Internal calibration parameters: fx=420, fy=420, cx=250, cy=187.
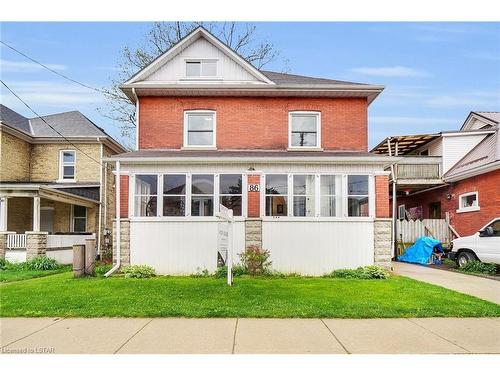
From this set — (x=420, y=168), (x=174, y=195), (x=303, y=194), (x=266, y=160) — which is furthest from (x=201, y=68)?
(x=420, y=168)

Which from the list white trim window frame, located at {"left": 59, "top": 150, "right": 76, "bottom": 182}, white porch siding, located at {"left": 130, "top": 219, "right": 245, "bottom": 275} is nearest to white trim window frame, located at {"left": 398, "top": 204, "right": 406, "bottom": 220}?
white porch siding, located at {"left": 130, "top": 219, "right": 245, "bottom": 275}

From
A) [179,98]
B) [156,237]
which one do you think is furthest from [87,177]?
[156,237]

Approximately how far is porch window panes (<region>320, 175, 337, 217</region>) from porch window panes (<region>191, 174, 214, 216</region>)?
12.1 feet

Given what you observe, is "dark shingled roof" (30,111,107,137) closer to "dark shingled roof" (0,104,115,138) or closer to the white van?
"dark shingled roof" (0,104,115,138)

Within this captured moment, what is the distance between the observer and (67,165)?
2270 centimetres

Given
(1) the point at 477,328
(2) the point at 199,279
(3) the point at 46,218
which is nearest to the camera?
(1) the point at 477,328

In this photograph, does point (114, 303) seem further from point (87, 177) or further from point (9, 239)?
point (87, 177)

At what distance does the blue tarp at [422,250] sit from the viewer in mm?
18281

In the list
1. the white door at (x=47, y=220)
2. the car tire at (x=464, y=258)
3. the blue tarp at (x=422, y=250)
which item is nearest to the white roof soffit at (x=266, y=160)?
the car tire at (x=464, y=258)

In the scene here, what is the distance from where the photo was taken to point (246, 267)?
13359 millimetres

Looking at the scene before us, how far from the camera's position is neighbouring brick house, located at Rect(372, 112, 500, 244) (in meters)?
17.6

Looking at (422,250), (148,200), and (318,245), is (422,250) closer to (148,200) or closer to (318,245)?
(318,245)

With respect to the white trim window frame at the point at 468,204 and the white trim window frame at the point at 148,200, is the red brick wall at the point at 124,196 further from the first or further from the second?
the white trim window frame at the point at 468,204

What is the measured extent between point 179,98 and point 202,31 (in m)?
2.75
